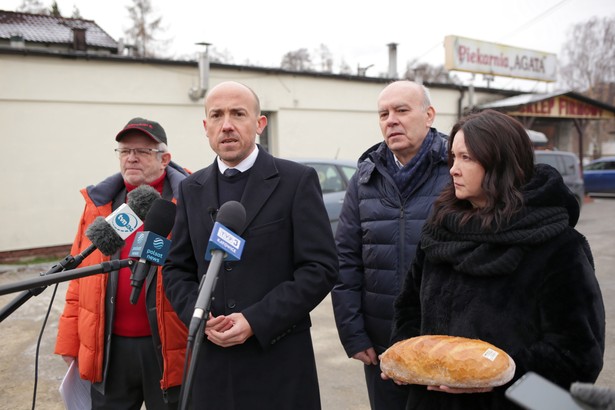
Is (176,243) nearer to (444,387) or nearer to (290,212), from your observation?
(290,212)

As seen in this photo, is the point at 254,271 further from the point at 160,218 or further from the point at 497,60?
the point at 497,60

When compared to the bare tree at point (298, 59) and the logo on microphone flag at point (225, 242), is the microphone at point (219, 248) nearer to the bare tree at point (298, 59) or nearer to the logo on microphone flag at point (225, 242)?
the logo on microphone flag at point (225, 242)

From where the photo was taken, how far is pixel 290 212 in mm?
2281

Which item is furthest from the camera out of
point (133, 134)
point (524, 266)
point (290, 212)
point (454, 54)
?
point (454, 54)

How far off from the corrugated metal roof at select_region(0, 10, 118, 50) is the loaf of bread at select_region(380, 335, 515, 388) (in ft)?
58.8

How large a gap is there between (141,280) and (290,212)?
2.30 feet

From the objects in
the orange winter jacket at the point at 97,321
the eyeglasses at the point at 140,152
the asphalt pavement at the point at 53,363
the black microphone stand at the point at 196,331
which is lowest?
the asphalt pavement at the point at 53,363

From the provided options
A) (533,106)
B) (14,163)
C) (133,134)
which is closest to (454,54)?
(533,106)

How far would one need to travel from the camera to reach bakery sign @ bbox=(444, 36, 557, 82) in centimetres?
1797

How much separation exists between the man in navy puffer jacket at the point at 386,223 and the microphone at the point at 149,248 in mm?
1042

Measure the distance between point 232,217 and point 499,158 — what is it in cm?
96

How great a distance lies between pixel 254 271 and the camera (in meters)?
2.20

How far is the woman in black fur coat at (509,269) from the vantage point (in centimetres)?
171

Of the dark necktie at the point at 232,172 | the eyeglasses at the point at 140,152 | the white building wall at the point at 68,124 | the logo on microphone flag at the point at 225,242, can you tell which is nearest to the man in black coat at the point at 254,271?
the dark necktie at the point at 232,172
